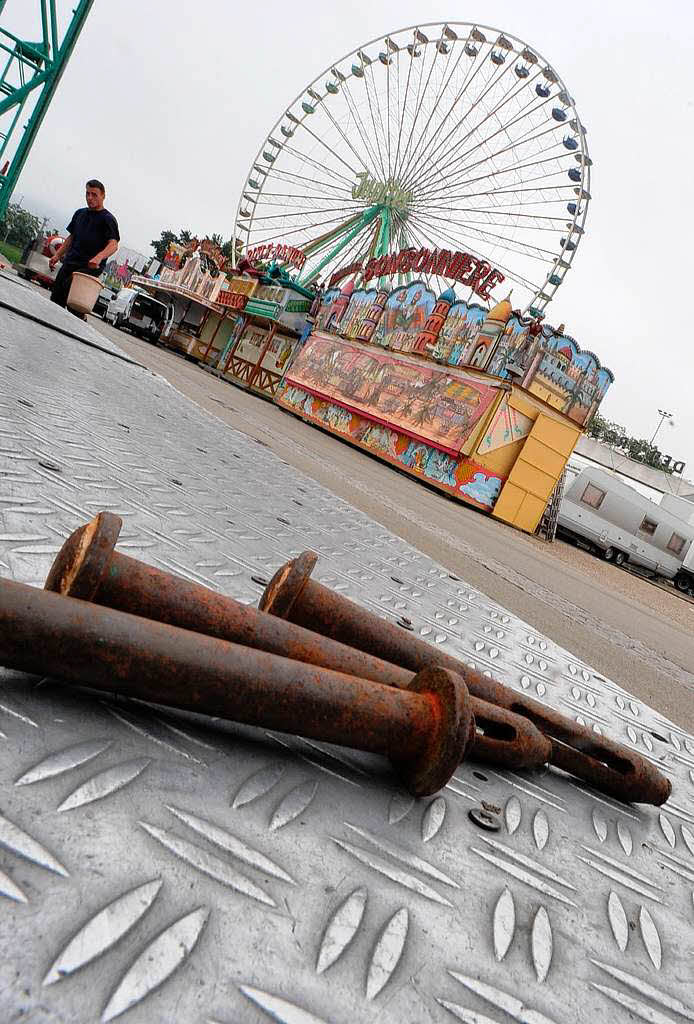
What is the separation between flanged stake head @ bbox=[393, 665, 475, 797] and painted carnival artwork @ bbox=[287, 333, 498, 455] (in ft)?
51.9

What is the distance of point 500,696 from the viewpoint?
52.5 inches

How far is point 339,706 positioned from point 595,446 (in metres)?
47.1

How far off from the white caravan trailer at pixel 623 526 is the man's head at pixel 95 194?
19.3 meters

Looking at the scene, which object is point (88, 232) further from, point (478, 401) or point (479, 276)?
point (479, 276)

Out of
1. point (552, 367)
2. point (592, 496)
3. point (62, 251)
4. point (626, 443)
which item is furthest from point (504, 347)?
point (626, 443)

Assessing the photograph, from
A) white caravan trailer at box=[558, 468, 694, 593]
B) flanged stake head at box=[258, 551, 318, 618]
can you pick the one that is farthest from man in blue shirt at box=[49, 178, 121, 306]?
white caravan trailer at box=[558, 468, 694, 593]

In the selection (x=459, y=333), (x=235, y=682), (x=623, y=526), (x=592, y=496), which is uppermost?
(x=459, y=333)

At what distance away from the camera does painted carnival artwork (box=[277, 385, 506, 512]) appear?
16547 millimetres

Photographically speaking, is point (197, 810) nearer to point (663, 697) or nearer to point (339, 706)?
point (339, 706)

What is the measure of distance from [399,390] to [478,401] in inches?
135

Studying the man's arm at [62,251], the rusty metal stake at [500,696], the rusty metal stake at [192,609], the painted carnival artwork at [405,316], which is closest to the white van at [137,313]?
the painted carnival artwork at [405,316]

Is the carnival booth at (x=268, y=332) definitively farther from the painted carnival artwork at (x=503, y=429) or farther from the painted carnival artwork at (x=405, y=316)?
the painted carnival artwork at (x=503, y=429)

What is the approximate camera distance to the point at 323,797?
0.93 m

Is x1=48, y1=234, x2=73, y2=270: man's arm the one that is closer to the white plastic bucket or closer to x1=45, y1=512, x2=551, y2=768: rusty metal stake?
the white plastic bucket
